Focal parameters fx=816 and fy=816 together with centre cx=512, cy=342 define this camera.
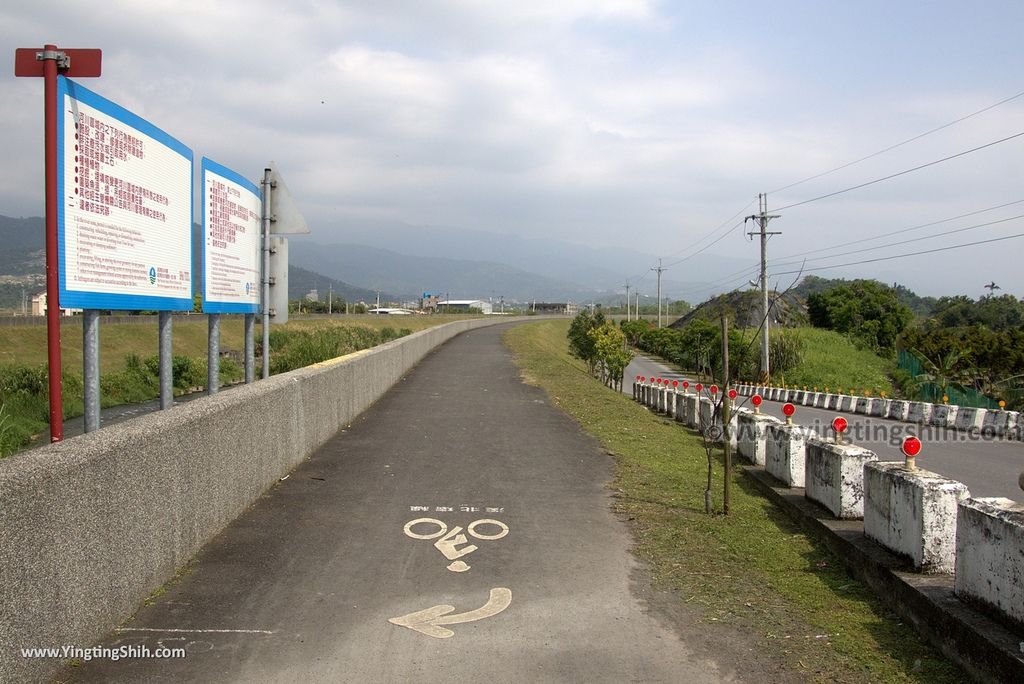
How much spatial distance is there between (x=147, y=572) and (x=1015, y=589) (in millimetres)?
4952

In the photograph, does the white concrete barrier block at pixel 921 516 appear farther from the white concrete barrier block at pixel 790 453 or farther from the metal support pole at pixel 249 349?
the metal support pole at pixel 249 349

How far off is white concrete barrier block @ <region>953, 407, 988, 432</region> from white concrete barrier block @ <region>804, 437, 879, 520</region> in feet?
47.6

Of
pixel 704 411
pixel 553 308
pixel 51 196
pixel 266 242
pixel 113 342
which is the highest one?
pixel 553 308

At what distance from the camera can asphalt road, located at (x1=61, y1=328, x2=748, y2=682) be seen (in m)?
4.39

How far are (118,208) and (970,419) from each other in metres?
20.4

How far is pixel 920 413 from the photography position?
22.5 meters

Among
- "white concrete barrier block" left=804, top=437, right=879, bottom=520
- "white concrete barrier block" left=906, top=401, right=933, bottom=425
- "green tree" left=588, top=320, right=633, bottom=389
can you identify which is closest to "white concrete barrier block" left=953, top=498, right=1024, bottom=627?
"white concrete barrier block" left=804, top=437, right=879, bottom=520

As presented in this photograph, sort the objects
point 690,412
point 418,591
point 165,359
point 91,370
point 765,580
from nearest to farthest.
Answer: point 418,591 → point 91,370 → point 765,580 → point 165,359 → point 690,412

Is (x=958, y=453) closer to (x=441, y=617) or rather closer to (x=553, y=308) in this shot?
(x=441, y=617)

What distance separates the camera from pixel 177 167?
273 inches

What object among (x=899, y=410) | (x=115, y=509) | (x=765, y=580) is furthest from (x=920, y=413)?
(x=115, y=509)

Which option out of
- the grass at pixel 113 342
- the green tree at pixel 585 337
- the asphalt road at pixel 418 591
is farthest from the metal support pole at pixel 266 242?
the green tree at pixel 585 337

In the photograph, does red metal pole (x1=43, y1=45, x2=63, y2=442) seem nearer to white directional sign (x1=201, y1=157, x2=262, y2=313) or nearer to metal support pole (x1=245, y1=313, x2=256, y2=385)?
white directional sign (x1=201, y1=157, x2=262, y2=313)

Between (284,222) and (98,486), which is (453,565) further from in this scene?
(284,222)
